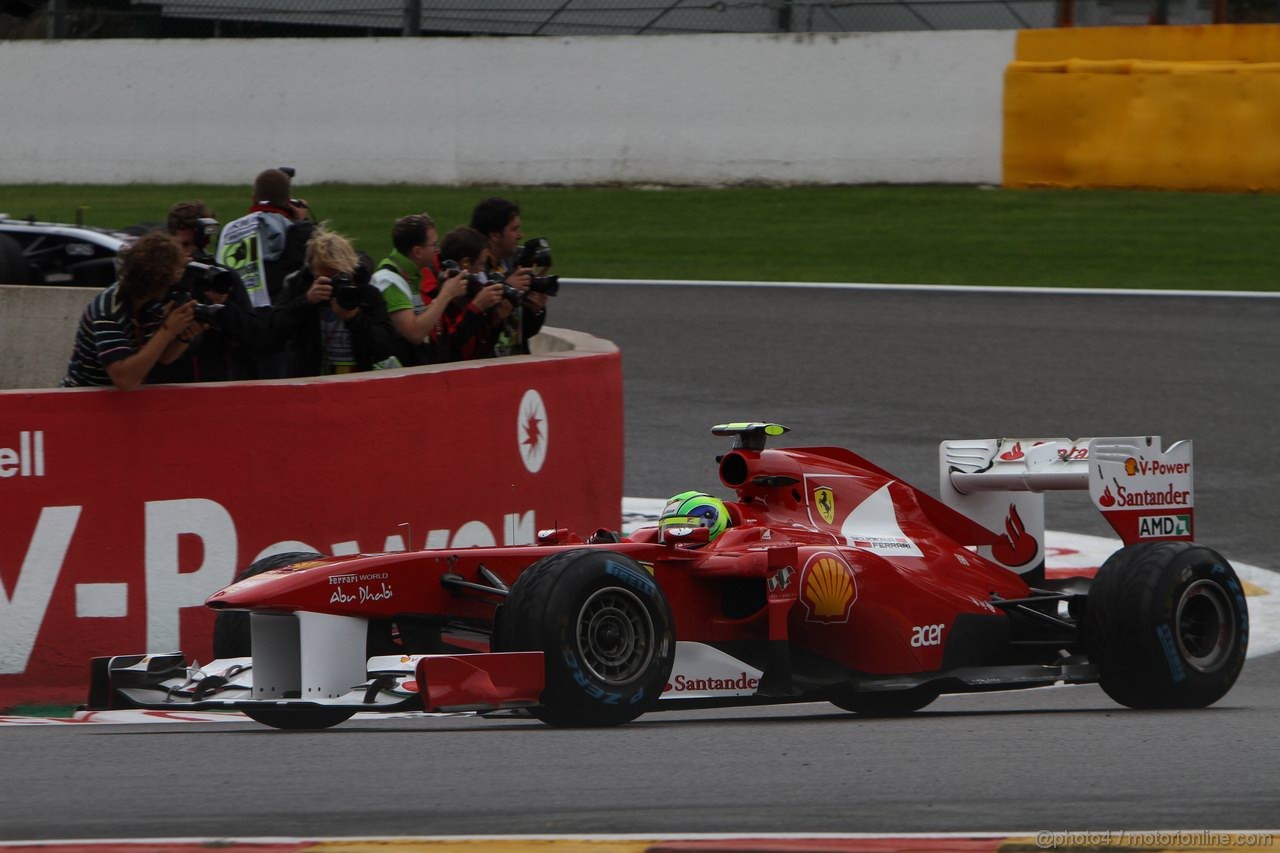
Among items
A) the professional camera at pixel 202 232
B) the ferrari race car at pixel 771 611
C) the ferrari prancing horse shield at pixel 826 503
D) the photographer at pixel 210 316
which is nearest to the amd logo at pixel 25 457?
the photographer at pixel 210 316

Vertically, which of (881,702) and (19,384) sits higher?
(19,384)

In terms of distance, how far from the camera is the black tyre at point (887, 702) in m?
7.05

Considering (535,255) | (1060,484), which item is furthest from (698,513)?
(535,255)

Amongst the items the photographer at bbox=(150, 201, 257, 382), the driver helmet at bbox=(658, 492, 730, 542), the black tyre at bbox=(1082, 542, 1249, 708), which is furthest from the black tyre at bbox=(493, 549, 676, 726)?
the photographer at bbox=(150, 201, 257, 382)

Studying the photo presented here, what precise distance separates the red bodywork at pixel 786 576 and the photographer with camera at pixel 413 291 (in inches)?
83.9

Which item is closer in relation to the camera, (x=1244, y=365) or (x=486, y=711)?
(x=486, y=711)

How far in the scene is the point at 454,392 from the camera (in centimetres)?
845

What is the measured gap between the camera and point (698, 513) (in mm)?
6715

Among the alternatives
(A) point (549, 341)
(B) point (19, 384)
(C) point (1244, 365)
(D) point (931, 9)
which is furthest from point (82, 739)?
(D) point (931, 9)

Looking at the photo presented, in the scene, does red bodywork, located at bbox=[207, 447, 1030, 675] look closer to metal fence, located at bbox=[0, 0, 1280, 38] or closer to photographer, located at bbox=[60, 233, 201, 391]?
photographer, located at bbox=[60, 233, 201, 391]

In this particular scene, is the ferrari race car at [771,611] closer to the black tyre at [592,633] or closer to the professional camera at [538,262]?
the black tyre at [592,633]

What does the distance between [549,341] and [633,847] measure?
6.79 m

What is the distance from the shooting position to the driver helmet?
6.66 meters

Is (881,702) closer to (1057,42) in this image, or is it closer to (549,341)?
(549,341)
